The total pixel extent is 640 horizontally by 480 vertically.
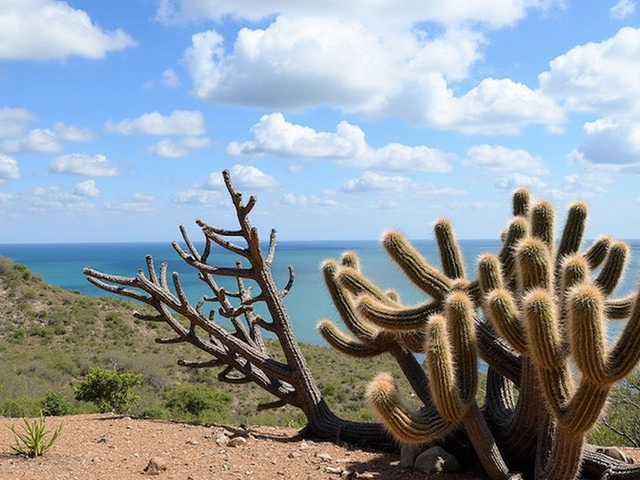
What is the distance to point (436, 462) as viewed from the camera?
6.08 metres

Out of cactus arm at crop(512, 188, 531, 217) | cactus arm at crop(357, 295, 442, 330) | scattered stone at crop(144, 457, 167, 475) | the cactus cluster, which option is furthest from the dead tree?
cactus arm at crop(512, 188, 531, 217)

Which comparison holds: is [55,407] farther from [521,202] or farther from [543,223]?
[543,223]

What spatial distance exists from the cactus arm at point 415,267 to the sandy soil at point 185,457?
163 centimetres

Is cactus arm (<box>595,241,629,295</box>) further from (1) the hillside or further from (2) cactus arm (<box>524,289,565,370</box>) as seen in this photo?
(1) the hillside

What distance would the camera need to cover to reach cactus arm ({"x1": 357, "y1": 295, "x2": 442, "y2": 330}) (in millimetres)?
6105

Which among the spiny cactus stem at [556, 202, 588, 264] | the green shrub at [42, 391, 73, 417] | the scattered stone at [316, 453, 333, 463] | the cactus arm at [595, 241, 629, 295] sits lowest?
the green shrub at [42, 391, 73, 417]

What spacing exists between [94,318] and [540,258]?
25.4 metres

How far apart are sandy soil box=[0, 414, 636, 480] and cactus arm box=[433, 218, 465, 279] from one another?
1.88 metres

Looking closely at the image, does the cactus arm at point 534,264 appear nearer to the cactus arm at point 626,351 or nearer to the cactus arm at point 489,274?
the cactus arm at point 489,274

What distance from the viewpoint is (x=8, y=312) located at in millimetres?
27312

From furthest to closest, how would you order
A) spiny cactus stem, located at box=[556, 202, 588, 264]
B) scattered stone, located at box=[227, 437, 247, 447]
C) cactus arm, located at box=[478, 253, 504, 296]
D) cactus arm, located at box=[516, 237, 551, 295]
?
1. scattered stone, located at box=[227, 437, 247, 447]
2. spiny cactus stem, located at box=[556, 202, 588, 264]
3. cactus arm, located at box=[478, 253, 504, 296]
4. cactus arm, located at box=[516, 237, 551, 295]

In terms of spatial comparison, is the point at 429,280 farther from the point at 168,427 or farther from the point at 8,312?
the point at 8,312

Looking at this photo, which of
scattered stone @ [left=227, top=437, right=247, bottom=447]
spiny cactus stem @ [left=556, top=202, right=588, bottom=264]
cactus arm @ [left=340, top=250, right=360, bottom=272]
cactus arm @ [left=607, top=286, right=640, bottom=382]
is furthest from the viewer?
cactus arm @ [left=340, top=250, right=360, bottom=272]

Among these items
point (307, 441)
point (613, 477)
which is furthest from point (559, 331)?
point (307, 441)
